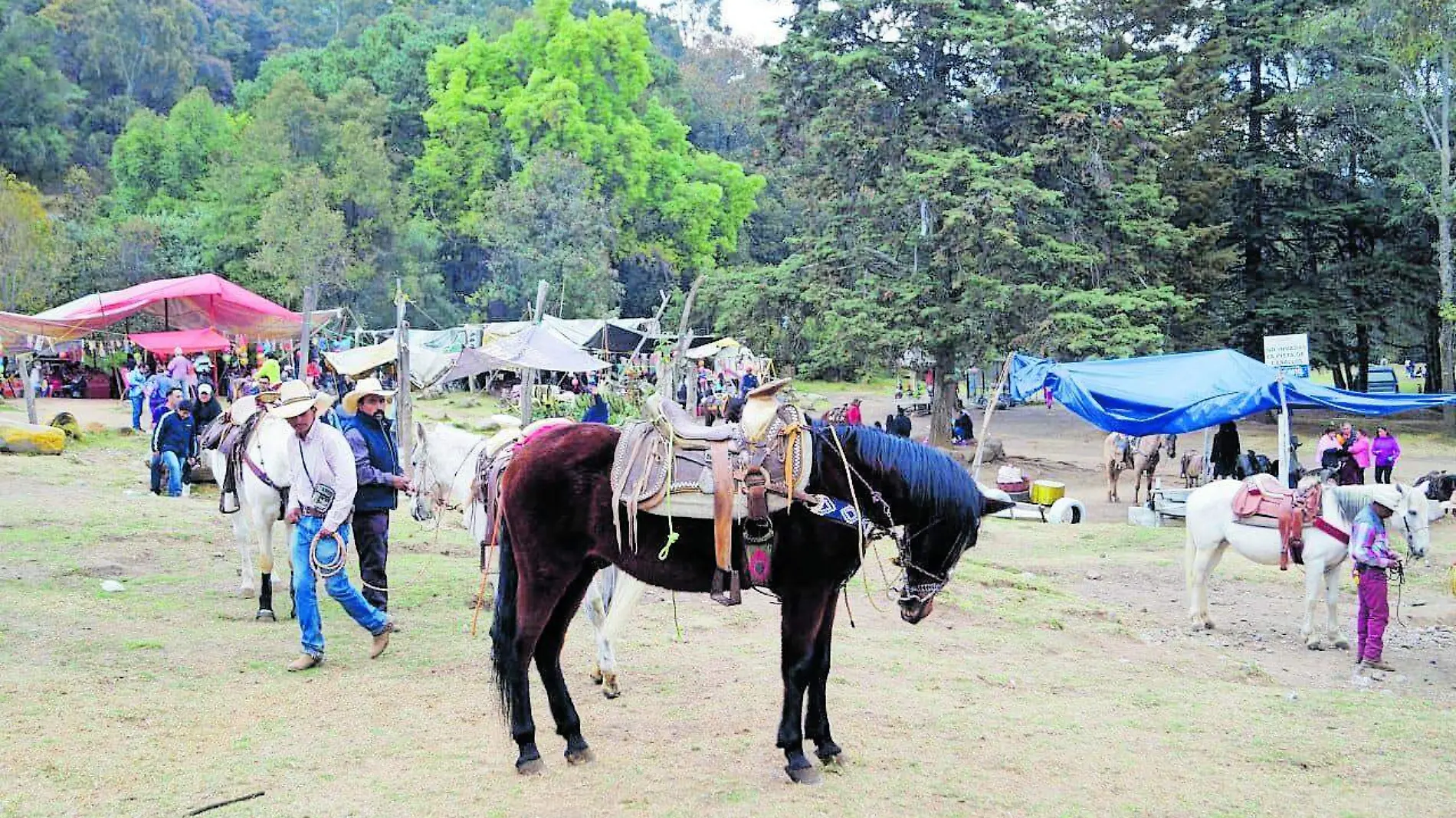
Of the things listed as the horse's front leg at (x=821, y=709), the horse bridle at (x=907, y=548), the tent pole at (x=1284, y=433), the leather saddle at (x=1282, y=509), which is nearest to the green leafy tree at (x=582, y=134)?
the tent pole at (x=1284, y=433)

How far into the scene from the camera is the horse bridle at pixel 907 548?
17.9 ft

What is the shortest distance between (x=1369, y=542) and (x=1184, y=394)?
21.8 ft

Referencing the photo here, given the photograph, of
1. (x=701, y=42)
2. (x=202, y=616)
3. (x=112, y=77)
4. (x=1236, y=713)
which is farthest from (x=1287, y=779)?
(x=701, y=42)

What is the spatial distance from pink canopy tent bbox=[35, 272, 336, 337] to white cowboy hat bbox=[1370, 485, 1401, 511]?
16901 mm

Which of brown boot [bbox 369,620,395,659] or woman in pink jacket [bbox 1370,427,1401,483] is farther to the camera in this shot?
woman in pink jacket [bbox 1370,427,1401,483]

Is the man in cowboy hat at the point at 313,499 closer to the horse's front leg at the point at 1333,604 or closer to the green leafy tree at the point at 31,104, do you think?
the horse's front leg at the point at 1333,604

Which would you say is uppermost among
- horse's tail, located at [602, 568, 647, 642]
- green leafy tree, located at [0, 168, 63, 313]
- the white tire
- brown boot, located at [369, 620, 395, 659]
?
green leafy tree, located at [0, 168, 63, 313]

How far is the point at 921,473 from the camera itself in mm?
5457

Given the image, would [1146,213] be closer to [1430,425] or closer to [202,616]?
[1430,425]

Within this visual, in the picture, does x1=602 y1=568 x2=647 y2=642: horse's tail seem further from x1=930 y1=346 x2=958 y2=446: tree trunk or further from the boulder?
x1=930 y1=346 x2=958 y2=446: tree trunk

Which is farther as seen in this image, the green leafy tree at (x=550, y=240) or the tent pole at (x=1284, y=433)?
the green leafy tree at (x=550, y=240)

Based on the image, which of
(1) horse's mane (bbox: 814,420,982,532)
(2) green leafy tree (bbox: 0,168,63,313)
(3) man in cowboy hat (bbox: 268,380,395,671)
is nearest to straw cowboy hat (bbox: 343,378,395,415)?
(3) man in cowboy hat (bbox: 268,380,395,671)

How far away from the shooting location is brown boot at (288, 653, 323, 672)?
7000 mm

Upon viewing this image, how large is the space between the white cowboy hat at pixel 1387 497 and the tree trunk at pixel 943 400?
17.7m
